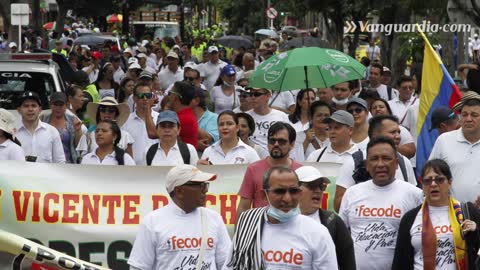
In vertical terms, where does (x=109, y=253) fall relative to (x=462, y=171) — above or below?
below

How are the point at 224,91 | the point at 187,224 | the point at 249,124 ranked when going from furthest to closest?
the point at 224,91 → the point at 249,124 → the point at 187,224

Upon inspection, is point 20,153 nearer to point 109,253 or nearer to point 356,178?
point 109,253

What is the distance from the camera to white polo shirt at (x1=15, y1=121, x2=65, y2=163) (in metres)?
11.3

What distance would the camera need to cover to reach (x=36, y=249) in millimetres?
7277

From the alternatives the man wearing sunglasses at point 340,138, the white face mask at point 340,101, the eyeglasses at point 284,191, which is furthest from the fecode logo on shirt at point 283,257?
the white face mask at point 340,101

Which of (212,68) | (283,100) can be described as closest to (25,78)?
(283,100)

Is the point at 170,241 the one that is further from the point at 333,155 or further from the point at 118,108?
the point at 118,108

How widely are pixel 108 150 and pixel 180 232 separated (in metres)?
3.41

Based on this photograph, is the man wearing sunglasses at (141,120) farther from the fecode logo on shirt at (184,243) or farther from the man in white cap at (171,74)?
the man in white cap at (171,74)

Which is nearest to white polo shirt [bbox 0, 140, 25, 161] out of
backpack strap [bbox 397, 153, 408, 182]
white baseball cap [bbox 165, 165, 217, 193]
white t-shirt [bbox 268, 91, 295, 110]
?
backpack strap [bbox 397, 153, 408, 182]

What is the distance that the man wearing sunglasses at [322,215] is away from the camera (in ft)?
23.5

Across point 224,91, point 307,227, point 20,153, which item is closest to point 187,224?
point 307,227

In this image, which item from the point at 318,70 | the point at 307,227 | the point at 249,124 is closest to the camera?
the point at 307,227

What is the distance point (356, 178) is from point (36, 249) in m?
2.51
